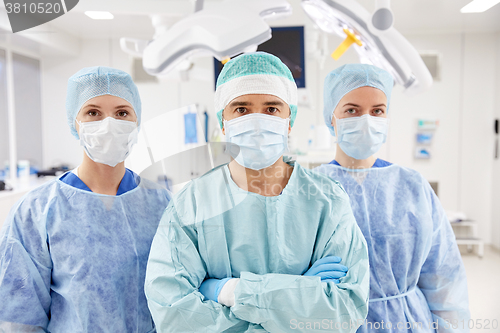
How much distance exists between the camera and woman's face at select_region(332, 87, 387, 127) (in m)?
0.91

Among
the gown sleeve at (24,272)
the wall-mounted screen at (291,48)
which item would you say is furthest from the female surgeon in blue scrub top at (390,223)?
the gown sleeve at (24,272)

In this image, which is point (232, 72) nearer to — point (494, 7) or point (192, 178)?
point (192, 178)

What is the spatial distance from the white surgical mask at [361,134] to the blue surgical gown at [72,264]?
21.8 inches

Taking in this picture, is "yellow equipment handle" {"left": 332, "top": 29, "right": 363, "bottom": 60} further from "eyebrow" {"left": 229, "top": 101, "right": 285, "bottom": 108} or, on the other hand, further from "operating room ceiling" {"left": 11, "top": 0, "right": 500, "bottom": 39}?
"eyebrow" {"left": 229, "top": 101, "right": 285, "bottom": 108}

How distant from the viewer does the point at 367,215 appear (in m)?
0.93

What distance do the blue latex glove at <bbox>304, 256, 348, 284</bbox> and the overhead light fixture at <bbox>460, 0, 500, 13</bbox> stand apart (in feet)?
2.82

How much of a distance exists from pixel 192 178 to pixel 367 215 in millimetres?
537

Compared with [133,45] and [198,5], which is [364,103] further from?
[133,45]

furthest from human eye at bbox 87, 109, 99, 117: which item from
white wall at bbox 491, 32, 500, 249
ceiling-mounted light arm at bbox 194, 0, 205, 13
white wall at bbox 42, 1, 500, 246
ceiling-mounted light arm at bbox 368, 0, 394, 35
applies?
white wall at bbox 491, 32, 500, 249

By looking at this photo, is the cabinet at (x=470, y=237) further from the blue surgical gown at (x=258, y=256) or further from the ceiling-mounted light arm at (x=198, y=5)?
the ceiling-mounted light arm at (x=198, y=5)

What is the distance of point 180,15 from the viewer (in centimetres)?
94

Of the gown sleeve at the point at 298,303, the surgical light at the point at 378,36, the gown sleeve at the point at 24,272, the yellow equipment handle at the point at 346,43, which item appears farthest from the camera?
the yellow equipment handle at the point at 346,43

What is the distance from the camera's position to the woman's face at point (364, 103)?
0.91 m

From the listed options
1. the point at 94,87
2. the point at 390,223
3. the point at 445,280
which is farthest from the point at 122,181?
the point at 445,280
